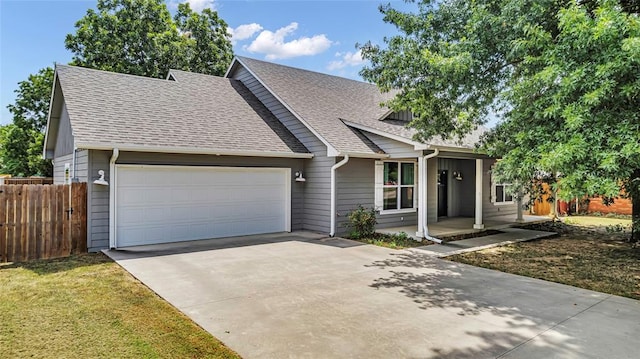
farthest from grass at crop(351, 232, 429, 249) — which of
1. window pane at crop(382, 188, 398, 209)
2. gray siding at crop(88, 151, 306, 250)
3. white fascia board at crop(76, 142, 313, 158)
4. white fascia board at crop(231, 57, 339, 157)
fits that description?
gray siding at crop(88, 151, 306, 250)

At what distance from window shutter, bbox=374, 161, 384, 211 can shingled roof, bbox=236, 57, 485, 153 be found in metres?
0.87

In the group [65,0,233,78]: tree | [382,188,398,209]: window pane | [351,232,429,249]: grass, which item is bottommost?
[351,232,429,249]: grass

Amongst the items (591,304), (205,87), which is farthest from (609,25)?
(205,87)

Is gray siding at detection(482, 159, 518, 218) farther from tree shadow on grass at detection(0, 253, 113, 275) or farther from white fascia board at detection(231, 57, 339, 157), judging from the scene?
tree shadow on grass at detection(0, 253, 113, 275)

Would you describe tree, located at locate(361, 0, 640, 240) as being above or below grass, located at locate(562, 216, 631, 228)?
above

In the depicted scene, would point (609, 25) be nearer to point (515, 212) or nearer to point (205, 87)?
point (205, 87)

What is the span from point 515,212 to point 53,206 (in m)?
16.5

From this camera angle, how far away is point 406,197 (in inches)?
504

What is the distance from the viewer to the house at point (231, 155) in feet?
28.8

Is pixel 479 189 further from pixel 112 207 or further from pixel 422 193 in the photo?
pixel 112 207

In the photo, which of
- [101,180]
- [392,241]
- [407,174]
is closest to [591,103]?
[392,241]

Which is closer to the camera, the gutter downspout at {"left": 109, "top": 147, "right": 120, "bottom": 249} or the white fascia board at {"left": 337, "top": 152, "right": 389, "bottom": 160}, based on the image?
the gutter downspout at {"left": 109, "top": 147, "right": 120, "bottom": 249}

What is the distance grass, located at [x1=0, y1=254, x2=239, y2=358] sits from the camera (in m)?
3.73

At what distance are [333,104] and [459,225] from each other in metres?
6.13
